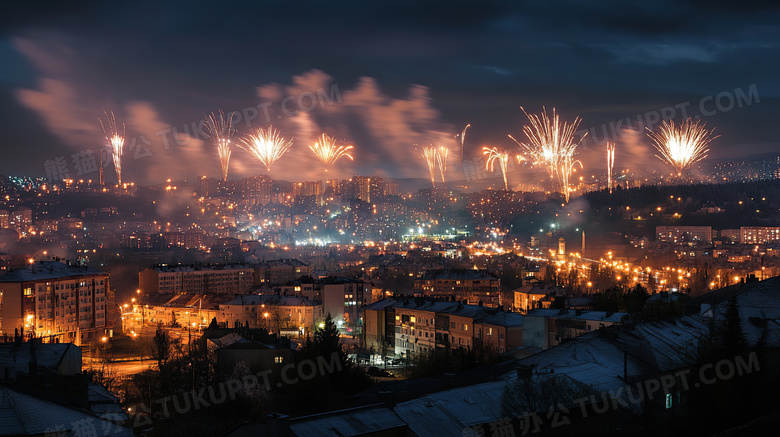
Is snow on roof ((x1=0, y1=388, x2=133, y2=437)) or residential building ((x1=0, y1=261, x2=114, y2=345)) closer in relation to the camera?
snow on roof ((x1=0, y1=388, x2=133, y2=437))

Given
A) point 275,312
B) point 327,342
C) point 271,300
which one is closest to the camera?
point 327,342

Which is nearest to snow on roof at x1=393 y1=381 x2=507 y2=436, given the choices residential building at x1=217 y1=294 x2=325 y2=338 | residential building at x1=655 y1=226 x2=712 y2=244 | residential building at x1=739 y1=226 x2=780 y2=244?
residential building at x1=217 y1=294 x2=325 y2=338

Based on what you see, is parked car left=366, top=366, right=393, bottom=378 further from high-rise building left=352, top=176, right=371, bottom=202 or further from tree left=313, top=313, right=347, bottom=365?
high-rise building left=352, top=176, right=371, bottom=202

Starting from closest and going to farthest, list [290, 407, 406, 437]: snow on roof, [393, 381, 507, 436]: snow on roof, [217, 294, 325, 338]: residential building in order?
[290, 407, 406, 437]: snow on roof, [393, 381, 507, 436]: snow on roof, [217, 294, 325, 338]: residential building

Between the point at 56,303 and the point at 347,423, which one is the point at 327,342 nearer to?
the point at 347,423

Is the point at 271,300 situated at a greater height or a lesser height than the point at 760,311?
lesser

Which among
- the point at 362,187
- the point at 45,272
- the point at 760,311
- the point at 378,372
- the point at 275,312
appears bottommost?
the point at 378,372

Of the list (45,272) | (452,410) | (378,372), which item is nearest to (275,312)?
(45,272)

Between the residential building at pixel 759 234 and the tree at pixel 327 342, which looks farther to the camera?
the residential building at pixel 759 234

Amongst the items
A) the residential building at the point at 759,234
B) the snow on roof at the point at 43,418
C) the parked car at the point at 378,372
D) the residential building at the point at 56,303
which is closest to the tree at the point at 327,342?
the parked car at the point at 378,372

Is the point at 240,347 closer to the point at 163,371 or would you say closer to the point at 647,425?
the point at 163,371

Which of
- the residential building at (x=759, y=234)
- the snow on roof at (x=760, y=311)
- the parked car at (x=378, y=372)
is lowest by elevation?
the parked car at (x=378, y=372)

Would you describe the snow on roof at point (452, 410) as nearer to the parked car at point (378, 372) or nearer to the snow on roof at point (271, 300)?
the parked car at point (378, 372)
